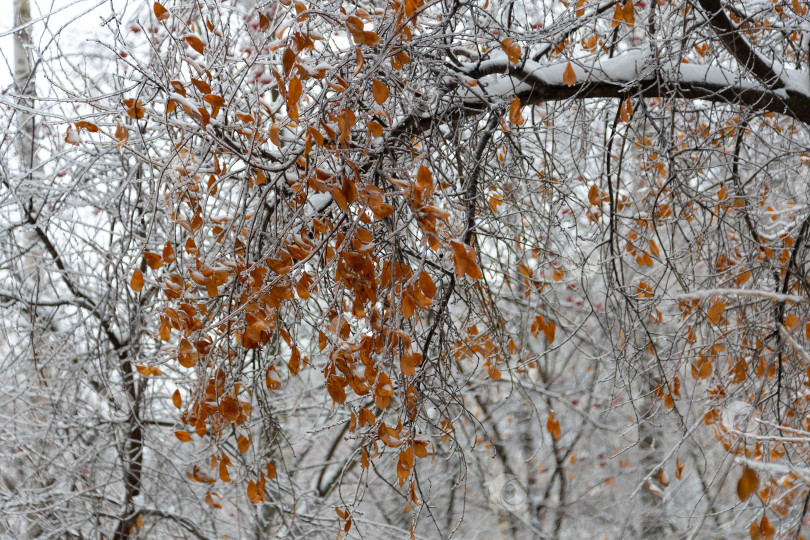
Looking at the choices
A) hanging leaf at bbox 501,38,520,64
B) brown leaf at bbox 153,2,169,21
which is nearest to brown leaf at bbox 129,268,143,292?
brown leaf at bbox 153,2,169,21

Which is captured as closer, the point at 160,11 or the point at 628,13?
the point at 160,11

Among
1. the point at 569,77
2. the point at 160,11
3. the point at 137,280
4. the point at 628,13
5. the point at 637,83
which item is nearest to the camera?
the point at 160,11

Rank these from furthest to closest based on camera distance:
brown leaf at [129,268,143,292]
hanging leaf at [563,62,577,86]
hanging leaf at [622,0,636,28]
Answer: hanging leaf at [563,62,577,86]
hanging leaf at [622,0,636,28]
brown leaf at [129,268,143,292]

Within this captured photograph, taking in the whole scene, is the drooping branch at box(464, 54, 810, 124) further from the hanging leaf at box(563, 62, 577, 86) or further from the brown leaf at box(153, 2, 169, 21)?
the brown leaf at box(153, 2, 169, 21)

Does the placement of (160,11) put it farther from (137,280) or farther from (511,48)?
(511,48)

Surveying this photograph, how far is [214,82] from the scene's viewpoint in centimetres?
246

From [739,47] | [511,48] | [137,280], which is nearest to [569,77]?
[511,48]

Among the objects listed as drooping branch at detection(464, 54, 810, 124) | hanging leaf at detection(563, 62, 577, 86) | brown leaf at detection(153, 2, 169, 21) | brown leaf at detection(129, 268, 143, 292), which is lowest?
brown leaf at detection(129, 268, 143, 292)

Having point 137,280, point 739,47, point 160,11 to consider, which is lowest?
point 137,280

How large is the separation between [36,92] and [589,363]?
6.43m

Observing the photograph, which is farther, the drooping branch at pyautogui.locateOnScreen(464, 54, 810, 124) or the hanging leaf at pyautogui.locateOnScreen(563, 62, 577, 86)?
the drooping branch at pyautogui.locateOnScreen(464, 54, 810, 124)

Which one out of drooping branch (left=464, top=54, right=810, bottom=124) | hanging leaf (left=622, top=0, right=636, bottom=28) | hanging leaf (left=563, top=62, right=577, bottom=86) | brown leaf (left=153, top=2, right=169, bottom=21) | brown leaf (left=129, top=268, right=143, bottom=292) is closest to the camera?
brown leaf (left=153, top=2, right=169, bottom=21)

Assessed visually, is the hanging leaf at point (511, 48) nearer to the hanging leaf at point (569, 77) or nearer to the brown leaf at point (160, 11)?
the hanging leaf at point (569, 77)

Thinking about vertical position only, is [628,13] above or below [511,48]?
above
